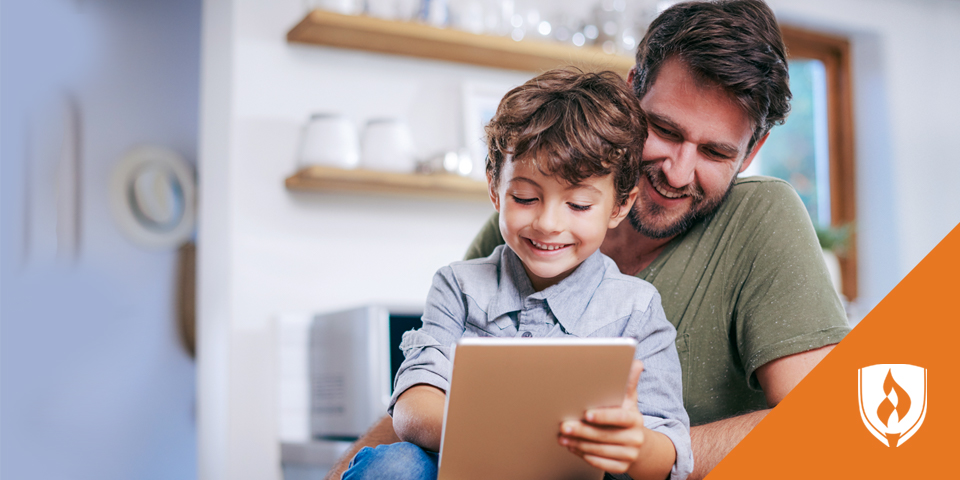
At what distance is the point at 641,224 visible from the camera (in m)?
1.18

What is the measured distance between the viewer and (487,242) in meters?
1.33

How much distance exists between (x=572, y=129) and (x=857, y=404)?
0.42 metres

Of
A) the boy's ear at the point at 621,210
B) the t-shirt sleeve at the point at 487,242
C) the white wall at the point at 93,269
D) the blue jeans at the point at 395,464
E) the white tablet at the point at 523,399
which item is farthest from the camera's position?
the white wall at the point at 93,269

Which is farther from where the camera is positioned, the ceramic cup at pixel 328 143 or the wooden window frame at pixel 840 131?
the wooden window frame at pixel 840 131

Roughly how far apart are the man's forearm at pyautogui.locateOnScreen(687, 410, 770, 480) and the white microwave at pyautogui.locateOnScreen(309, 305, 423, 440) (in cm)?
118

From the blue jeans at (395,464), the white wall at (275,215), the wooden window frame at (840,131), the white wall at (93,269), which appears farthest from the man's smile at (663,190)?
the wooden window frame at (840,131)

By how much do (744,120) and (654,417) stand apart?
1.62 ft

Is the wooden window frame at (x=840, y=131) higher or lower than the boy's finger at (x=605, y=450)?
higher

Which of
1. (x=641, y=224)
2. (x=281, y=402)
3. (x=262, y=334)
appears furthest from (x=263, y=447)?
(x=641, y=224)

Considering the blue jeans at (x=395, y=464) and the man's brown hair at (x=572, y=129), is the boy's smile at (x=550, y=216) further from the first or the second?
the blue jeans at (x=395, y=464)

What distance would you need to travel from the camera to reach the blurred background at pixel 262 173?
242 centimetres

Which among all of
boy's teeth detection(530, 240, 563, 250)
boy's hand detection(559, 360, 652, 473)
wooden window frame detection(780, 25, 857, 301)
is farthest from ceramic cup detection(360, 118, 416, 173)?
wooden window frame detection(780, 25, 857, 301)

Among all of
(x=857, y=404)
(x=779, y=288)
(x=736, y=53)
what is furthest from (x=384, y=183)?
(x=857, y=404)

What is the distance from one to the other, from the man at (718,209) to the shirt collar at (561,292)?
20 centimetres
